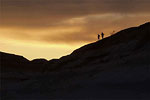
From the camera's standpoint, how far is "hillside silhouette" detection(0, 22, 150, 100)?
57438 mm

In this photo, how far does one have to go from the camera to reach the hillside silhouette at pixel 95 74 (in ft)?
188

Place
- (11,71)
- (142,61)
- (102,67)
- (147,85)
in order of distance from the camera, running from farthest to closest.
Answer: (11,71) → (102,67) → (142,61) → (147,85)

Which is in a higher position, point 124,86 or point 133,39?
point 133,39

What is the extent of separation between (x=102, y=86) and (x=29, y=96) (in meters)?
10.1

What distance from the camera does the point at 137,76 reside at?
58.7 metres

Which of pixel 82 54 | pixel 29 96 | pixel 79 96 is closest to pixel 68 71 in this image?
pixel 82 54

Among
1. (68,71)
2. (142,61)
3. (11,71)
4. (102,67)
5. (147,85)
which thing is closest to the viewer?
(147,85)

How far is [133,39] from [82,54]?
368 inches

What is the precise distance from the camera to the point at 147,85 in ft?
184

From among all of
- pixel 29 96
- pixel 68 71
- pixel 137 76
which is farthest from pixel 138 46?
pixel 29 96

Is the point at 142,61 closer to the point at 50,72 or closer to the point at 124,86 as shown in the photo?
the point at 124,86

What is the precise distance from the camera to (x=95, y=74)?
64.2m

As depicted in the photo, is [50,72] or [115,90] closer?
[115,90]

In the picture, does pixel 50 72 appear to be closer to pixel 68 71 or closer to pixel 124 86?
pixel 68 71
